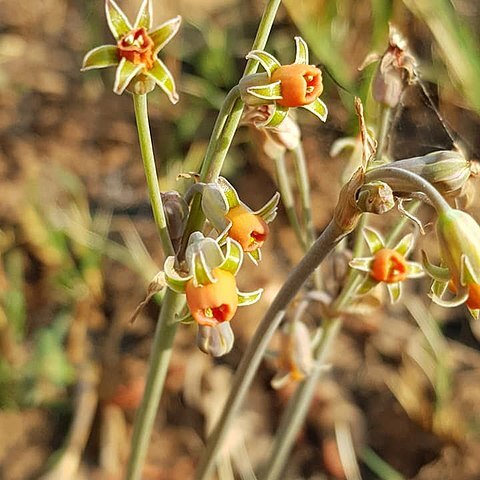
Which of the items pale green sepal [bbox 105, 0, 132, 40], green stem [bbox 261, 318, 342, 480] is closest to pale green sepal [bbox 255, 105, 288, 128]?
pale green sepal [bbox 105, 0, 132, 40]

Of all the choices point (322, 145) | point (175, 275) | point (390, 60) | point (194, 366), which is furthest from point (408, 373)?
point (175, 275)

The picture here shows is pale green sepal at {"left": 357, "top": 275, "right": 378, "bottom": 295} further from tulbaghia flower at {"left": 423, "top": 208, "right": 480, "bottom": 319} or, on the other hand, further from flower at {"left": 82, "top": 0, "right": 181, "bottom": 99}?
flower at {"left": 82, "top": 0, "right": 181, "bottom": 99}

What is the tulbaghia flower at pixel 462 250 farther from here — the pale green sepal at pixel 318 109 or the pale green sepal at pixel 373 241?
the pale green sepal at pixel 373 241

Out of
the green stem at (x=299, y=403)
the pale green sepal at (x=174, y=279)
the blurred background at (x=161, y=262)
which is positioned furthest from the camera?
the blurred background at (x=161, y=262)

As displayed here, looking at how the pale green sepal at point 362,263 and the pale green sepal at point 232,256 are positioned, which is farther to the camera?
the pale green sepal at point 362,263

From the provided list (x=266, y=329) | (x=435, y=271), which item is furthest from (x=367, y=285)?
(x=435, y=271)

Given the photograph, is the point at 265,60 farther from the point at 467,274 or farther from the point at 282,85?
the point at 467,274

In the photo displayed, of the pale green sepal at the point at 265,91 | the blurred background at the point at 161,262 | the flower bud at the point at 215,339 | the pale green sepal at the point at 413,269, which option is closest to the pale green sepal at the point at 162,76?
the pale green sepal at the point at 265,91
